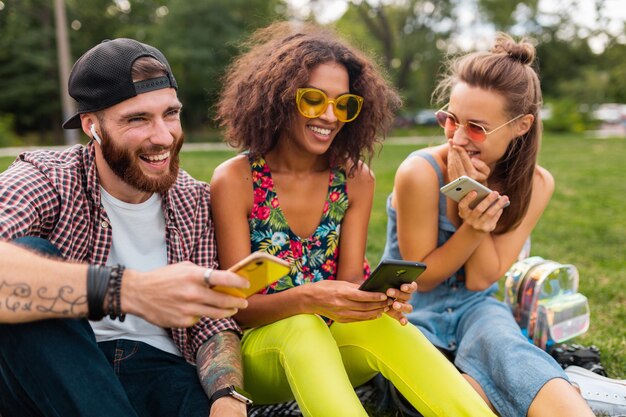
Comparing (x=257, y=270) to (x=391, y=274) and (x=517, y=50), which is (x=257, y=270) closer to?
(x=391, y=274)

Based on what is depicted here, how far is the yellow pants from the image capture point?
7.86 ft

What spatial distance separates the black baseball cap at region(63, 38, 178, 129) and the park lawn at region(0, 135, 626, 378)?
171 centimetres

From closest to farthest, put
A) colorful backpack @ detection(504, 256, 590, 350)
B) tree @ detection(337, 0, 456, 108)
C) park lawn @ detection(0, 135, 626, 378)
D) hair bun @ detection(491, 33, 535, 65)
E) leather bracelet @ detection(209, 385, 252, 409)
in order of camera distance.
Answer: leather bracelet @ detection(209, 385, 252, 409)
hair bun @ detection(491, 33, 535, 65)
colorful backpack @ detection(504, 256, 590, 350)
park lawn @ detection(0, 135, 626, 378)
tree @ detection(337, 0, 456, 108)

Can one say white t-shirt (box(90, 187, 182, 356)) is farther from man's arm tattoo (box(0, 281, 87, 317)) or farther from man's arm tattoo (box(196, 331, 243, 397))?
man's arm tattoo (box(0, 281, 87, 317))

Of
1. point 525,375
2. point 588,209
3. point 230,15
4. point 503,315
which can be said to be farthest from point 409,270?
point 230,15

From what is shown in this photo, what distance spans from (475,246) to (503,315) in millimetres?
391

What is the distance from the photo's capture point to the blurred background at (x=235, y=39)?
29.1 metres

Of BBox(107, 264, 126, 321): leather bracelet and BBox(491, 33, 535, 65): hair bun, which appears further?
BBox(491, 33, 535, 65): hair bun

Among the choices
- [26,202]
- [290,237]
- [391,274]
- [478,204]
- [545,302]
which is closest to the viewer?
[26,202]

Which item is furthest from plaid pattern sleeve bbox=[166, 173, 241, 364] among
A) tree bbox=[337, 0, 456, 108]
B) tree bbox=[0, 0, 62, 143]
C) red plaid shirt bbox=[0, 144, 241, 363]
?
tree bbox=[337, 0, 456, 108]

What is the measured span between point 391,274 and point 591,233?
17.6ft

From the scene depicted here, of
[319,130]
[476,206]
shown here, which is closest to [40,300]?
[319,130]

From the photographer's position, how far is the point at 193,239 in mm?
2859

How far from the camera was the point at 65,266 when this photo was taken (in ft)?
6.55
